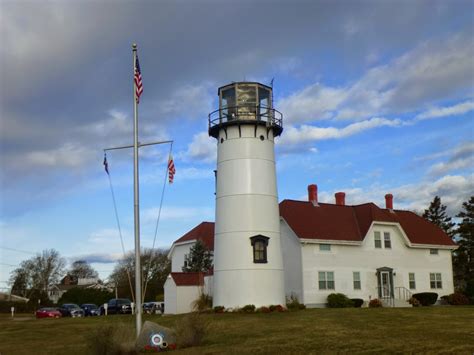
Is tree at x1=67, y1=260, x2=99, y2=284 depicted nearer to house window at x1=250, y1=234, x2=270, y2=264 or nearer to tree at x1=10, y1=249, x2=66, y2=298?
tree at x1=10, y1=249, x2=66, y2=298

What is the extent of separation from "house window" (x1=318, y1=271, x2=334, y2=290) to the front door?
429 centimetres

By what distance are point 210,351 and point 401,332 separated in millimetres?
6556

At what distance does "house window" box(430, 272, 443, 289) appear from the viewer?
1697 inches

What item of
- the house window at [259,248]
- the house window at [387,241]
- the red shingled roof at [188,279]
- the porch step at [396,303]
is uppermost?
the house window at [387,241]

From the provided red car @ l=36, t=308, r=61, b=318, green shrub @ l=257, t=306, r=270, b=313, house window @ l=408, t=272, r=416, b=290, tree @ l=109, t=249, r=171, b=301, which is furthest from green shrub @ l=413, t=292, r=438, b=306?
tree @ l=109, t=249, r=171, b=301

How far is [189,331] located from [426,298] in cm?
2633

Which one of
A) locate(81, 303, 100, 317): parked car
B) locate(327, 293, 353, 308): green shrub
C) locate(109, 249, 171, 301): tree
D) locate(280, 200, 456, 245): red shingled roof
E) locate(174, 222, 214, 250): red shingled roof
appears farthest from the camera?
locate(109, 249, 171, 301): tree

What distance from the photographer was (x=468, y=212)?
5794 centimetres

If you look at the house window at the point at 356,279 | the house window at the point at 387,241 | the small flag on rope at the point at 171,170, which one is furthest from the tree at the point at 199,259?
the small flag on rope at the point at 171,170

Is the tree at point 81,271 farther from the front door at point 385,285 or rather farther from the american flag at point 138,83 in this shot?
the american flag at point 138,83

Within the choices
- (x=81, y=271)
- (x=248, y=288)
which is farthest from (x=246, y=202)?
(x=81, y=271)

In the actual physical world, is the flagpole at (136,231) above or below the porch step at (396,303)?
above

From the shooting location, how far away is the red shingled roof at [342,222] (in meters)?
38.8

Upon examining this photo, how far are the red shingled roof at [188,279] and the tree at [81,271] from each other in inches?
3106
